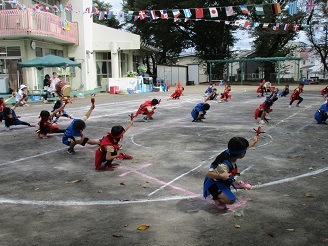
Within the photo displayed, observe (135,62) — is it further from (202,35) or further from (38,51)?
(38,51)

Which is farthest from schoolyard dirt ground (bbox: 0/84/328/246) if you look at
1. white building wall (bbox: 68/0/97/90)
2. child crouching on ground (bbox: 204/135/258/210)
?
white building wall (bbox: 68/0/97/90)

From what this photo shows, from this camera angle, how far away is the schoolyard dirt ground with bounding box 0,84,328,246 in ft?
12.2

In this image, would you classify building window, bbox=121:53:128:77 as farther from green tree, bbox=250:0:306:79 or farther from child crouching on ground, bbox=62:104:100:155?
child crouching on ground, bbox=62:104:100:155

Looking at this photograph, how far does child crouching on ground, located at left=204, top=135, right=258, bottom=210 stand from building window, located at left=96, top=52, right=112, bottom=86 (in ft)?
89.7

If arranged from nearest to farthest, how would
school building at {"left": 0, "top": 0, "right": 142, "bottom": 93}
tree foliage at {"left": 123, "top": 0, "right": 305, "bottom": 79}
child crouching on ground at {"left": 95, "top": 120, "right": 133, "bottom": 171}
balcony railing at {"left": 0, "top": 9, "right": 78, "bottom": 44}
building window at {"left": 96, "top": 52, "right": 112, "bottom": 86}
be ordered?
child crouching on ground at {"left": 95, "top": 120, "right": 133, "bottom": 171}, balcony railing at {"left": 0, "top": 9, "right": 78, "bottom": 44}, school building at {"left": 0, "top": 0, "right": 142, "bottom": 93}, building window at {"left": 96, "top": 52, "right": 112, "bottom": 86}, tree foliage at {"left": 123, "top": 0, "right": 305, "bottom": 79}

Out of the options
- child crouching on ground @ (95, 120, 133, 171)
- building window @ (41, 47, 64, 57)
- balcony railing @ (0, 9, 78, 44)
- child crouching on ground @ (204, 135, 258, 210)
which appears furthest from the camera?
building window @ (41, 47, 64, 57)

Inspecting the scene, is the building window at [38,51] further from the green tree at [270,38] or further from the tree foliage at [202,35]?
the green tree at [270,38]

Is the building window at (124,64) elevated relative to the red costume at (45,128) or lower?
elevated

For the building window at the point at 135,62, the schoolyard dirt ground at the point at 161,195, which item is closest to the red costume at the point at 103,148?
the schoolyard dirt ground at the point at 161,195

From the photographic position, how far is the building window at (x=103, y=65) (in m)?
30.4

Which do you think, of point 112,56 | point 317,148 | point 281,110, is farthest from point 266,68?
point 317,148

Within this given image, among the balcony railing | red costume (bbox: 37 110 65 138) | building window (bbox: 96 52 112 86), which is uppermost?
the balcony railing

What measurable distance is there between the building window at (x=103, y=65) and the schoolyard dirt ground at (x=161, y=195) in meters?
21.8

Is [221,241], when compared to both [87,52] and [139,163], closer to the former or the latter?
[139,163]
